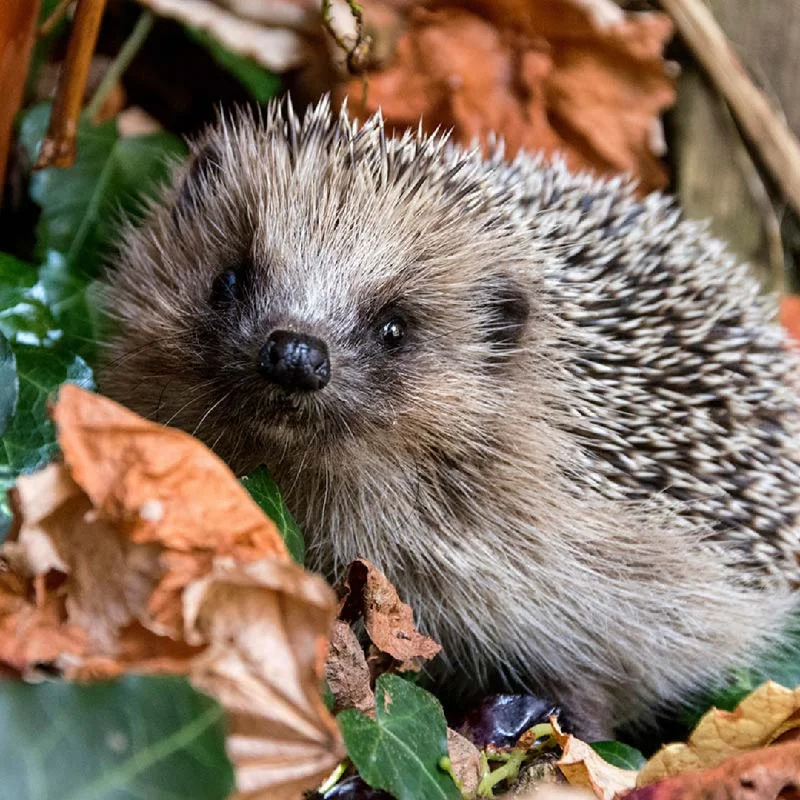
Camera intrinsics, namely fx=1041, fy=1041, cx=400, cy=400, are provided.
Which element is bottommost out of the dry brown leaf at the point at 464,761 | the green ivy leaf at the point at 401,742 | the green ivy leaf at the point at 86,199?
the green ivy leaf at the point at 86,199

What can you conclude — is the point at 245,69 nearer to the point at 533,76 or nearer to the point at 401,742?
the point at 533,76

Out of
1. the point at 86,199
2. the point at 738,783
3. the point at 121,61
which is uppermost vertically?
the point at 738,783

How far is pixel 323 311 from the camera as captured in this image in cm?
174

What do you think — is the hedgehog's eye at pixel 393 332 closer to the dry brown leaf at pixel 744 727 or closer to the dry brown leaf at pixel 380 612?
the dry brown leaf at pixel 380 612

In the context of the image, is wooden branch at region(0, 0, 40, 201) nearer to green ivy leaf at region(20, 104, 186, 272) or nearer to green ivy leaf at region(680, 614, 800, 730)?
green ivy leaf at region(20, 104, 186, 272)

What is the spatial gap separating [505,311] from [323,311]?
374 millimetres

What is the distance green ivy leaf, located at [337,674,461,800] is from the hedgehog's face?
48 centimetres

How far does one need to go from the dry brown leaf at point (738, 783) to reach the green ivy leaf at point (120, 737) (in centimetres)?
66

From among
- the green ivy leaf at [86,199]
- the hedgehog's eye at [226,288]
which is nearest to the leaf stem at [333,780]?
the hedgehog's eye at [226,288]

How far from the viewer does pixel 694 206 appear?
3.01 m

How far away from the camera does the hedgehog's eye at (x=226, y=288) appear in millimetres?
1821

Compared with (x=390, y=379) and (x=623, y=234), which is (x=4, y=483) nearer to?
(x=390, y=379)

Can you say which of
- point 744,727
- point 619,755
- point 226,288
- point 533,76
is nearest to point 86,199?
point 226,288

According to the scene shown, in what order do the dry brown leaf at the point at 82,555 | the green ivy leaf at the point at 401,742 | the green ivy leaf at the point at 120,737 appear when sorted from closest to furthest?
the green ivy leaf at the point at 120,737 < the dry brown leaf at the point at 82,555 < the green ivy leaf at the point at 401,742
